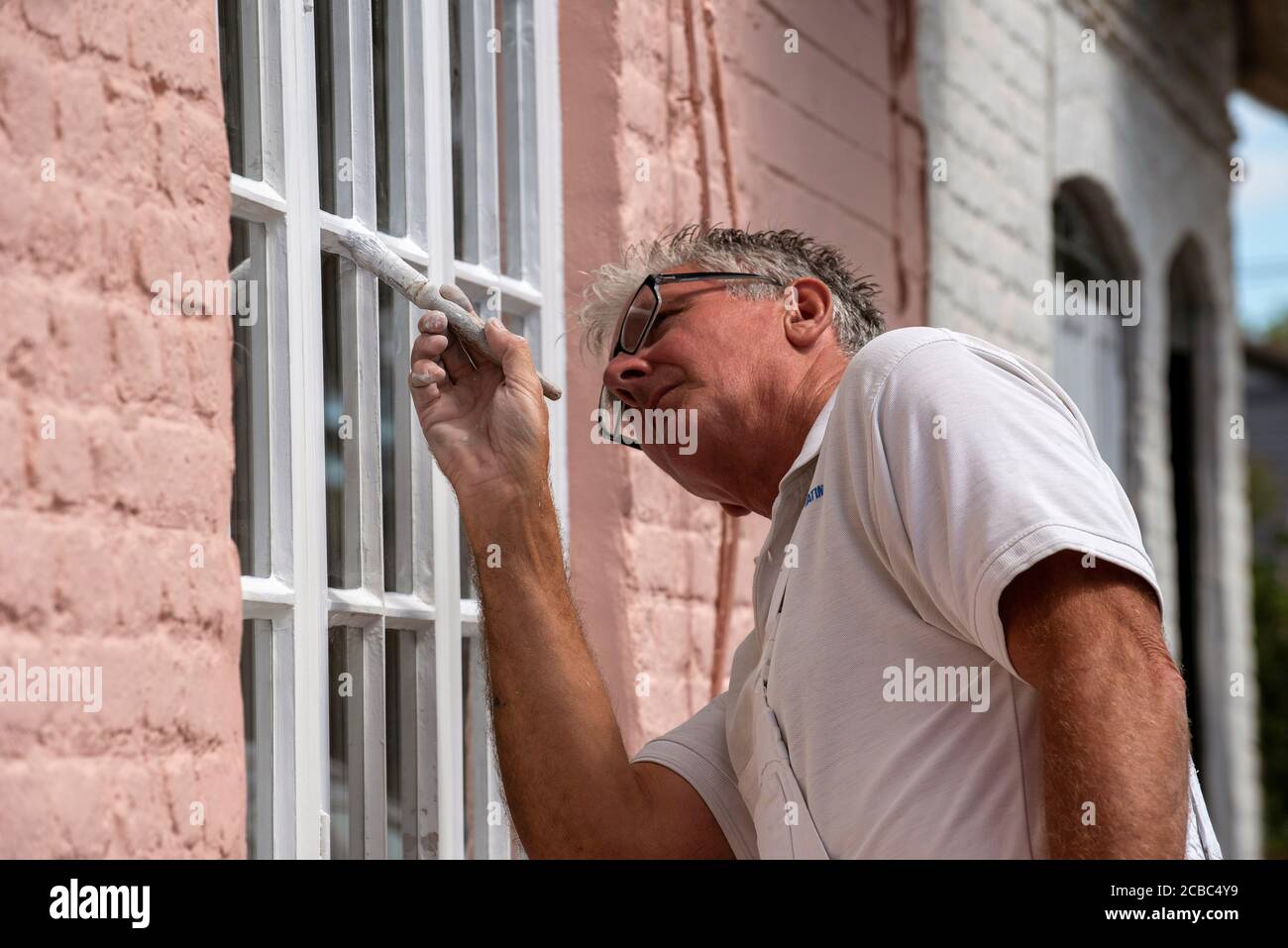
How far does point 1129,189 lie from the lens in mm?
6262

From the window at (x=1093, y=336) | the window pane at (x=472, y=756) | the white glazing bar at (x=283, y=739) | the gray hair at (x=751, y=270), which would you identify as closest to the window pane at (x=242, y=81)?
the gray hair at (x=751, y=270)

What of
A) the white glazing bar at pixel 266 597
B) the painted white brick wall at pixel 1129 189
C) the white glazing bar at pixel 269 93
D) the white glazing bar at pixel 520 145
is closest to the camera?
the white glazing bar at pixel 266 597

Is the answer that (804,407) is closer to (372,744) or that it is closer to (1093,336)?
(372,744)

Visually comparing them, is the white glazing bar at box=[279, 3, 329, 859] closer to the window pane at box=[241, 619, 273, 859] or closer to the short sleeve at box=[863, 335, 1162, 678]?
the window pane at box=[241, 619, 273, 859]

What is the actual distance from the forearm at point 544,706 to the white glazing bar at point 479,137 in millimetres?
737

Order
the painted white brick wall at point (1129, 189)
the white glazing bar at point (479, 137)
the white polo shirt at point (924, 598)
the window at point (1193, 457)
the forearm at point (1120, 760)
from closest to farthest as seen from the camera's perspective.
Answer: the forearm at point (1120, 760)
the white polo shirt at point (924, 598)
the white glazing bar at point (479, 137)
the painted white brick wall at point (1129, 189)
the window at point (1193, 457)

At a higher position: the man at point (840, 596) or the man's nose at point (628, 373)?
the man's nose at point (628, 373)

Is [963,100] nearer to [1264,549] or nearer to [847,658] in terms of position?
[847,658]

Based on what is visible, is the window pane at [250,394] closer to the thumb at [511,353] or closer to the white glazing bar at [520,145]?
the thumb at [511,353]

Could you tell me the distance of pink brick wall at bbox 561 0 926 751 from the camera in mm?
3145

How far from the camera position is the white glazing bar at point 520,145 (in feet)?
10.2

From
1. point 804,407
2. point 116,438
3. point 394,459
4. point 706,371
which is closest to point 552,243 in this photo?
point 394,459

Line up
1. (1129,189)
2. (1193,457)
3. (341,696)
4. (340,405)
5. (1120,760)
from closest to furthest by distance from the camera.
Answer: (1120,760) < (341,696) < (340,405) < (1129,189) < (1193,457)

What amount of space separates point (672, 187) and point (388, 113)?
2.43 ft
